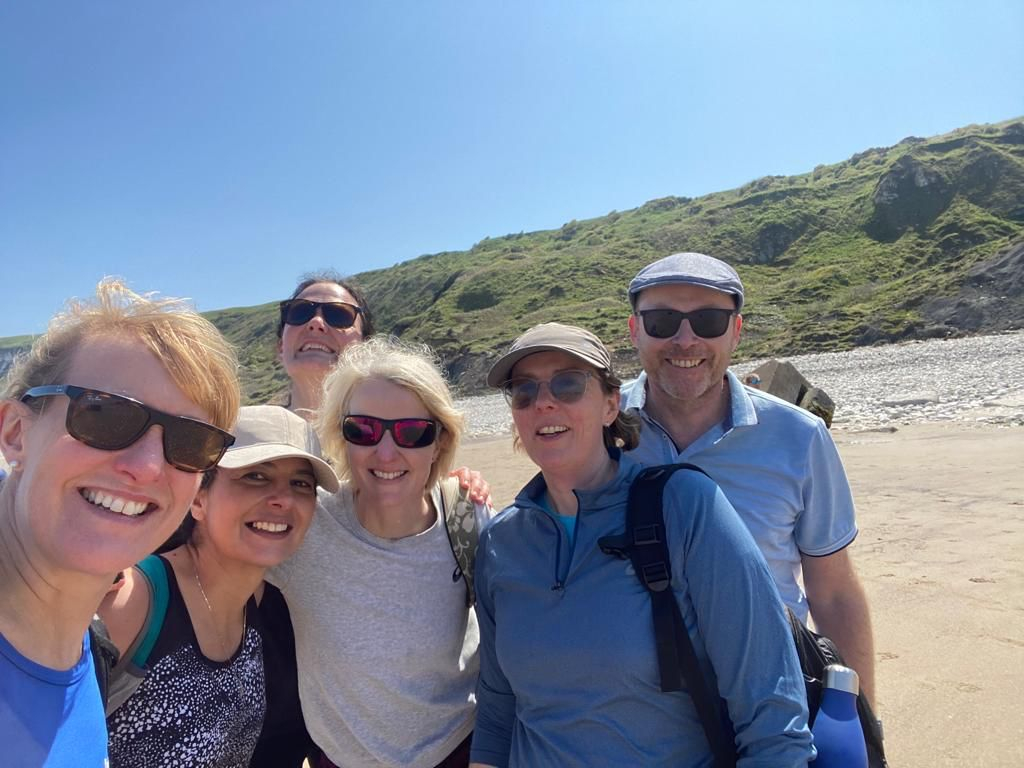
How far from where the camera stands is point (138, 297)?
6.05 ft

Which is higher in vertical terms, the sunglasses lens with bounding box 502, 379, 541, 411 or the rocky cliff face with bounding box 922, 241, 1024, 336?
the sunglasses lens with bounding box 502, 379, 541, 411

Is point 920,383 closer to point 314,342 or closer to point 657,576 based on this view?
point 314,342

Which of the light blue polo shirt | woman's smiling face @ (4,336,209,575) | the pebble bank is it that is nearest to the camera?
woman's smiling face @ (4,336,209,575)

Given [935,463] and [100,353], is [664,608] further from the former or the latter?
[935,463]

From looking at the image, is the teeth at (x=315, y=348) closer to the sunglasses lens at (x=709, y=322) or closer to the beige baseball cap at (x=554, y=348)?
the beige baseball cap at (x=554, y=348)

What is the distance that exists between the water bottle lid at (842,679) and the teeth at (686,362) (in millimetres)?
1343

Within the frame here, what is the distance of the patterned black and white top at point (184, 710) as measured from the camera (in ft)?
6.72

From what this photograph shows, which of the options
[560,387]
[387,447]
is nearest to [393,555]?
[387,447]

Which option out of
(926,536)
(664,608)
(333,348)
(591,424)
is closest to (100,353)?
(591,424)

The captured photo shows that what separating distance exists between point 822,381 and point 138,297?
2564 cm

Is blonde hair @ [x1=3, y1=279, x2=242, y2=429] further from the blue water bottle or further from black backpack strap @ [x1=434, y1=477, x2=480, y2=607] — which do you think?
the blue water bottle

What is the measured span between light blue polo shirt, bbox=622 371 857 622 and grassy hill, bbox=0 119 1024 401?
27329mm

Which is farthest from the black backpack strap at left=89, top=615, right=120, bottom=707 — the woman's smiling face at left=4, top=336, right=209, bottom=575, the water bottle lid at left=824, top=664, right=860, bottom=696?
the water bottle lid at left=824, top=664, right=860, bottom=696

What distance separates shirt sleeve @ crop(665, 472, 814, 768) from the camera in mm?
1790
